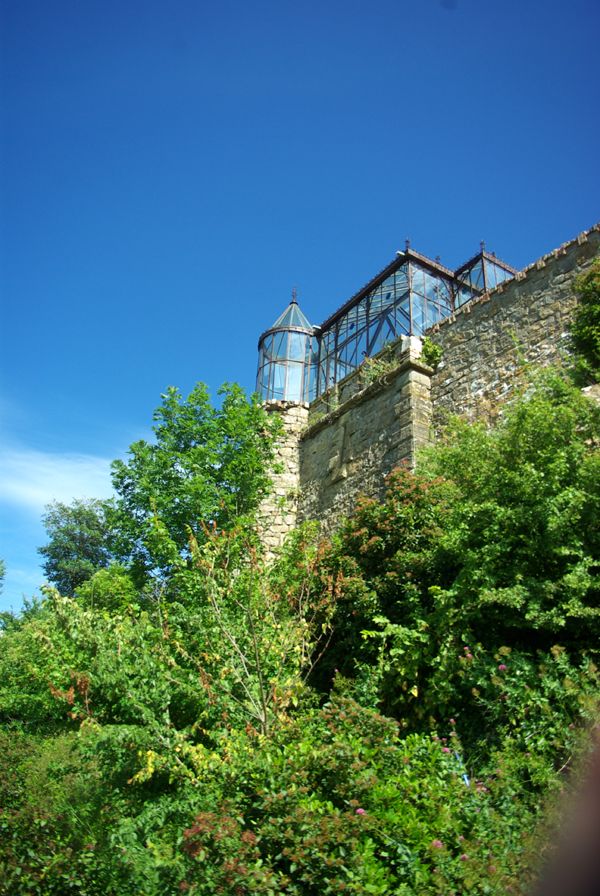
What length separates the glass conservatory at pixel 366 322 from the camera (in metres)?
13.2

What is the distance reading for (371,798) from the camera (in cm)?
350

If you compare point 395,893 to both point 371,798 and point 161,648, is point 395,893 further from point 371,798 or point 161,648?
point 161,648

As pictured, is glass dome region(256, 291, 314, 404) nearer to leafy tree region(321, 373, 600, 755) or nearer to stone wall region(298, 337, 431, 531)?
stone wall region(298, 337, 431, 531)

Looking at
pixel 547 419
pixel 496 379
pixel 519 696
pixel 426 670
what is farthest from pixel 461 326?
pixel 519 696

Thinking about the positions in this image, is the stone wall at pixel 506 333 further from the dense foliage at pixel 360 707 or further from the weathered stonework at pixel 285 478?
the weathered stonework at pixel 285 478

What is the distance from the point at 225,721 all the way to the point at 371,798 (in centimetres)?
151

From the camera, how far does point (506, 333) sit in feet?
29.3

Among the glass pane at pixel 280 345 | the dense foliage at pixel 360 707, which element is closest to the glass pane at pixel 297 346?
the glass pane at pixel 280 345

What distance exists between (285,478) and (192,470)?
2.70 m

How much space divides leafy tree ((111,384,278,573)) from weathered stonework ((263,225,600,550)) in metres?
0.93

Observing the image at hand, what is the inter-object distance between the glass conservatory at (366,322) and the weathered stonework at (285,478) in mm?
553

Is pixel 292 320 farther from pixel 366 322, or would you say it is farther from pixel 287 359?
pixel 366 322

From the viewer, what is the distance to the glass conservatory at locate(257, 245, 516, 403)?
1323cm

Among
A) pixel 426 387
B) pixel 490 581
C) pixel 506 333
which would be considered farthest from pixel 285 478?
pixel 490 581
